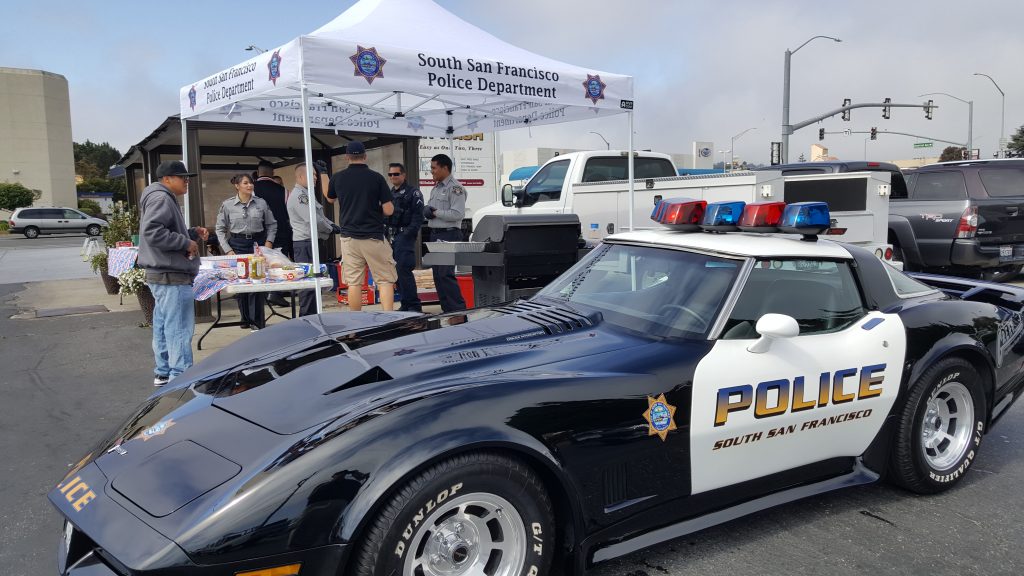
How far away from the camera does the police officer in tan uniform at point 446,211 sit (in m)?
8.07

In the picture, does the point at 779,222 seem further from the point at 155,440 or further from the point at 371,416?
the point at 155,440

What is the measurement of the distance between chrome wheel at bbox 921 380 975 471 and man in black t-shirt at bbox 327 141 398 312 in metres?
5.01

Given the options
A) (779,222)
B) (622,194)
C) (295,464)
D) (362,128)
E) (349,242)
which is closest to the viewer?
(295,464)

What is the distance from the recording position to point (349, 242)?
7230 millimetres

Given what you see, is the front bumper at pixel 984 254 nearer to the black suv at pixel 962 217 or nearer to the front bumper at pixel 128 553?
the black suv at pixel 962 217

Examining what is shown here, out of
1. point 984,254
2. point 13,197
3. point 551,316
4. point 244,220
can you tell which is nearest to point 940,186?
point 984,254

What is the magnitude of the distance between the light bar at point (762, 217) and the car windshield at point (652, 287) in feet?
1.39

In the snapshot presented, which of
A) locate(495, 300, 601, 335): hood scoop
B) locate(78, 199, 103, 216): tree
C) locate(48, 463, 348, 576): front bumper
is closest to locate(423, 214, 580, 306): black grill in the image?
locate(495, 300, 601, 335): hood scoop

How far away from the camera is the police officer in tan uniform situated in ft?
26.5

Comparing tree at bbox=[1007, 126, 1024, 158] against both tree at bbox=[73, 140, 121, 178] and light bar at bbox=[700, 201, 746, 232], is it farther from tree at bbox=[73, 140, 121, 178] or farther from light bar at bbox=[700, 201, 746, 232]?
tree at bbox=[73, 140, 121, 178]

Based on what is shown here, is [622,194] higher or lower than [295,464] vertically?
higher

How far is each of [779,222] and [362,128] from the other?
8.43m

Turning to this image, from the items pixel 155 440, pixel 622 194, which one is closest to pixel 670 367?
pixel 155 440

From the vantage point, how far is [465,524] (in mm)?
2285
